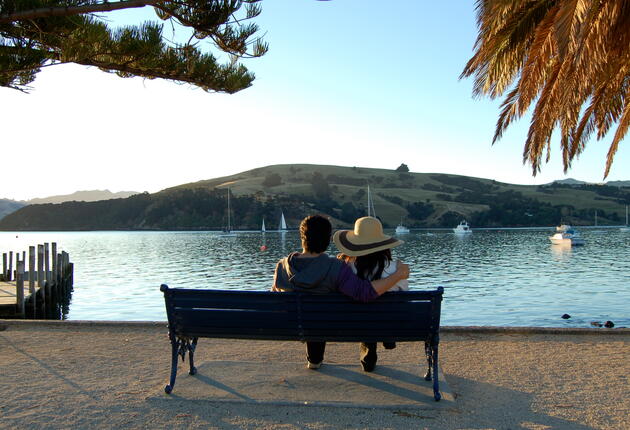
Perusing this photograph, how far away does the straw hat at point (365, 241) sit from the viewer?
197 inches

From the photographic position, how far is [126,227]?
465 ft

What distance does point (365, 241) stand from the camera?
5.07 metres

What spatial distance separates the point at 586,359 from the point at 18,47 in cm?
770

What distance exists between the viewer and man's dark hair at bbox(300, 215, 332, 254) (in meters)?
4.95

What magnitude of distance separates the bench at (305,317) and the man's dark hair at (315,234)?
1.40 feet

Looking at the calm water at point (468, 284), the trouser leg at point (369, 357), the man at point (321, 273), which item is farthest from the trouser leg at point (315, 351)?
the calm water at point (468, 284)

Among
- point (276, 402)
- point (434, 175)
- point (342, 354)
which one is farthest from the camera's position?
point (434, 175)

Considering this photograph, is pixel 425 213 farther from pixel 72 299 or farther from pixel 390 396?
pixel 390 396

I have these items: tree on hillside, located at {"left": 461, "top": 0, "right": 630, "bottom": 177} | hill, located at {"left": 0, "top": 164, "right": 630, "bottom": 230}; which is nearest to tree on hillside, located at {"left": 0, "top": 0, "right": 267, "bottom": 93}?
tree on hillside, located at {"left": 461, "top": 0, "right": 630, "bottom": 177}

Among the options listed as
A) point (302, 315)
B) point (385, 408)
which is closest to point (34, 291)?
point (302, 315)

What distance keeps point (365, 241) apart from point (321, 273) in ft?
1.62

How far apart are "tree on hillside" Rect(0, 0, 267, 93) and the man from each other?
3391 millimetres

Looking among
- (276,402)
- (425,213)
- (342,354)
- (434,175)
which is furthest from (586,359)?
(434,175)

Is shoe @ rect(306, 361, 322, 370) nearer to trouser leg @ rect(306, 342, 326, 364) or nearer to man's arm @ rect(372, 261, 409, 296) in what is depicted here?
trouser leg @ rect(306, 342, 326, 364)
